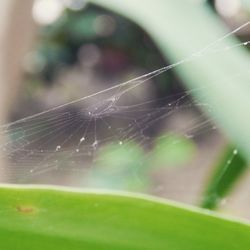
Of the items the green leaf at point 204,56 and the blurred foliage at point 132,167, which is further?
the blurred foliage at point 132,167

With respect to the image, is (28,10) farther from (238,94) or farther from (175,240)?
(175,240)

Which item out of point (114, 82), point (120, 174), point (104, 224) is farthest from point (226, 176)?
point (114, 82)

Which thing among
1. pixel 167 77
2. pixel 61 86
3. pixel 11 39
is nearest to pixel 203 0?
pixel 11 39

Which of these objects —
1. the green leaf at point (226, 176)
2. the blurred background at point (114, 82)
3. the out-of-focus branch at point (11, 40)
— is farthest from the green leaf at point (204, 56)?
the blurred background at point (114, 82)

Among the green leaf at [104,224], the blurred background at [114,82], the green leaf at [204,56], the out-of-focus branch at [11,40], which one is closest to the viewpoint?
the green leaf at [104,224]

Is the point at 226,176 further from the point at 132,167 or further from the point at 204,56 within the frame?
the point at 132,167

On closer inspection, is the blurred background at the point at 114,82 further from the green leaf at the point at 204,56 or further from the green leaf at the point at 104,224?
the green leaf at the point at 104,224
